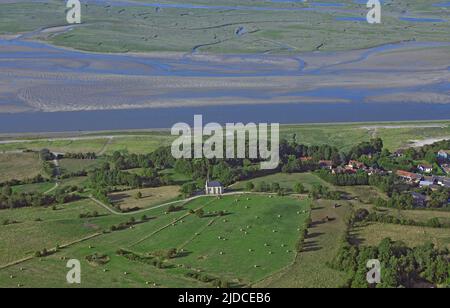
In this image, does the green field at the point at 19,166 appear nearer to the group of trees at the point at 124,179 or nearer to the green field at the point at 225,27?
the group of trees at the point at 124,179

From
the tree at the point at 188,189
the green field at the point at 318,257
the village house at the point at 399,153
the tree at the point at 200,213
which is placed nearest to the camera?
the green field at the point at 318,257

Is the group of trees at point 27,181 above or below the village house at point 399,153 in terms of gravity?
below

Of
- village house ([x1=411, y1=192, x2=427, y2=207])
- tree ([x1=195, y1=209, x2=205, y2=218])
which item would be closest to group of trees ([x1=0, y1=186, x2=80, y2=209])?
tree ([x1=195, y1=209, x2=205, y2=218])

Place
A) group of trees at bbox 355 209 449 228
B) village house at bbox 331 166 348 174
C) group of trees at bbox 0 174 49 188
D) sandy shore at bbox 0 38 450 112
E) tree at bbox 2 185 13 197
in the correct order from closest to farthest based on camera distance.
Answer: group of trees at bbox 355 209 449 228
tree at bbox 2 185 13 197
group of trees at bbox 0 174 49 188
village house at bbox 331 166 348 174
sandy shore at bbox 0 38 450 112

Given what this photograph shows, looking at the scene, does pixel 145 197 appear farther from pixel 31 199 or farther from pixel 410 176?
pixel 410 176

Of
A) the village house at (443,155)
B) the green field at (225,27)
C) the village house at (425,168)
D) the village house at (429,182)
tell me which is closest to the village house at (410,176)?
the village house at (429,182)

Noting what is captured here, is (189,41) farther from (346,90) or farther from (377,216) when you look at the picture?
(377,216)

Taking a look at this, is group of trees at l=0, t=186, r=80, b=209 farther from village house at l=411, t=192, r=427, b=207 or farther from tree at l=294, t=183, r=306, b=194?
village house at l=411, t=192, r=427, b=207
